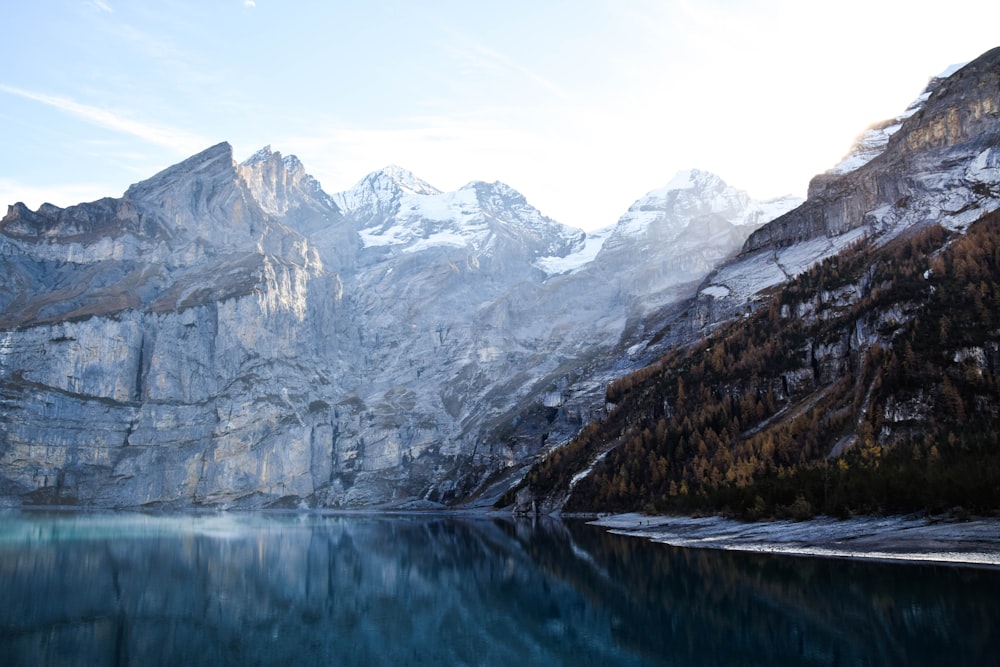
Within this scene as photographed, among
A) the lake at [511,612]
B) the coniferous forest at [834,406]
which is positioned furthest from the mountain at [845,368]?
the lake at [511,612]

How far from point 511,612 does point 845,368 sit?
81.8 metres

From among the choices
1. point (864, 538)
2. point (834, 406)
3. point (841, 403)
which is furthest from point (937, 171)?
point (864, 538)

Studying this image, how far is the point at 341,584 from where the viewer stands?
61.7 metres

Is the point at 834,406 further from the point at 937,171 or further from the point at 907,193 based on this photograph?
the point at 937,171

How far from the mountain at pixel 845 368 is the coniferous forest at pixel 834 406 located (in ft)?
0.81

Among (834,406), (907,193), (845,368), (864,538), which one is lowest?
(864,538)

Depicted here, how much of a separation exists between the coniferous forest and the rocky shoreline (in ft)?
7.29

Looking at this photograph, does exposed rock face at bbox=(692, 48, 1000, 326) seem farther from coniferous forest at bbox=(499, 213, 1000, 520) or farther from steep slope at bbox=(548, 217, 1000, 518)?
steep slope at bbox=(548, 217, 1000, 518)

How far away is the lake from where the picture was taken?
3256cm

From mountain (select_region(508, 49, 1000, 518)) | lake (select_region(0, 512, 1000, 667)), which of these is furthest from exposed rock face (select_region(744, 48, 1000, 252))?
lake (select_region(0, 512, 1000, 667))

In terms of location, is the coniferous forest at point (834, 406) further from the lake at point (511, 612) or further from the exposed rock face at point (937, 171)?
the lake at point (511, 612)

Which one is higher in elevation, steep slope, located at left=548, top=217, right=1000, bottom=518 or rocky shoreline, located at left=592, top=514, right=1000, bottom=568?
steep slope, located at left=548, top=217, right=1000, bottom=518

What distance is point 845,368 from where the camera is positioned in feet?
366

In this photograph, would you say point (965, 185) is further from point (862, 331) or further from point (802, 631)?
point (802, 631)
